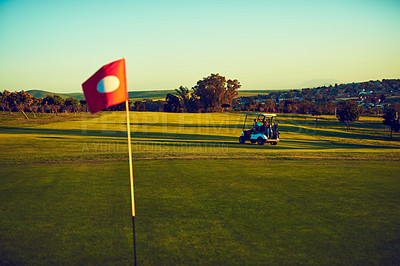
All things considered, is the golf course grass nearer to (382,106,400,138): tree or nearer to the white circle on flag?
the white circle on flag

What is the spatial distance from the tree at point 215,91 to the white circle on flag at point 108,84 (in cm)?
8919

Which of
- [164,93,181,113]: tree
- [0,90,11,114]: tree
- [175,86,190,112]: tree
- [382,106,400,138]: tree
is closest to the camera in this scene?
[382,106,400,138]: tree

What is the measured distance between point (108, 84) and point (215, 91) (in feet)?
307

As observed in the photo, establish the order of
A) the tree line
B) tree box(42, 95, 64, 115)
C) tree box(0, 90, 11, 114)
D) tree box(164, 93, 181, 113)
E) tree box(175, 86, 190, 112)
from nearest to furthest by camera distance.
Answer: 1. tree box(0, 90, 11, 114)
2. the tree line
3. tree box(42, 95, 64, 115)
4. tree box(164, 93, 181, 113)
5. tree box(175, 86, 190, 112)

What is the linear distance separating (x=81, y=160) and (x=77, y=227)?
9.67 metres

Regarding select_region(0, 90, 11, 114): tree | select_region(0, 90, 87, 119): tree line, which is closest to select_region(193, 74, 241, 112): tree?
select_region(0, 90, 87, 119): tree line

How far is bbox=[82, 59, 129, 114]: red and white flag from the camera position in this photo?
18.2 ft

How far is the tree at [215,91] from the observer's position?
9744cm

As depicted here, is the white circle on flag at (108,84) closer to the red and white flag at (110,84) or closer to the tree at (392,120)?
the red and white flag at (110,84)

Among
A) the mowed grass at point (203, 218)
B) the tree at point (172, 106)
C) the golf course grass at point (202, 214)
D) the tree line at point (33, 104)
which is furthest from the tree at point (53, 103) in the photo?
the mowed grass at point (203, 218)

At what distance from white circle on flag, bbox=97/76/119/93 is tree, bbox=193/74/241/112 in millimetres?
89186

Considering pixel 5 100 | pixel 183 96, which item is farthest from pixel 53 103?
pixel 183 96

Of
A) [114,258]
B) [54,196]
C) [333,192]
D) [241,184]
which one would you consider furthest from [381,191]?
[54,196]

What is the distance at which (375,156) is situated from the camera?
16578 mm
